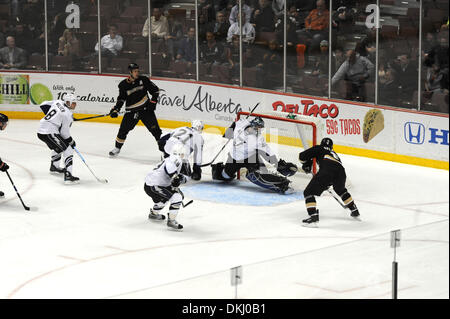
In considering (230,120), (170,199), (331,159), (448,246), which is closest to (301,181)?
(331,159)

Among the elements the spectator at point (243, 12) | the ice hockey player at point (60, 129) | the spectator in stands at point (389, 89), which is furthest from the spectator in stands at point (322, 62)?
the ice hockey player at point (60, 129)

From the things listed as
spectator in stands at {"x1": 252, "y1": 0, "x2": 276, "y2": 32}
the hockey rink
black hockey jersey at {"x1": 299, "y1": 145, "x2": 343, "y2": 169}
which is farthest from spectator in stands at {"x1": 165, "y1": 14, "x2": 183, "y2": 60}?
black hockey jersey at {"x1": 299, "y1": 145, "x2": 343, "y2": 169}

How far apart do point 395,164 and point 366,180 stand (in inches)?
38.5

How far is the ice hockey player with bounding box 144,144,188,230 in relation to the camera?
916cm

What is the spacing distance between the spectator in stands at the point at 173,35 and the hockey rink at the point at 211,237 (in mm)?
2273

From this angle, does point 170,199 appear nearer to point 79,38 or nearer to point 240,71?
point 240,71

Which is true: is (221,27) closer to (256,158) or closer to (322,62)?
(322,62)

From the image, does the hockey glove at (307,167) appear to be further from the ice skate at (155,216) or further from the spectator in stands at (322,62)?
the spectator in stands at (322,62)

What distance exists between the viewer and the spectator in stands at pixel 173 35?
50.1 ft

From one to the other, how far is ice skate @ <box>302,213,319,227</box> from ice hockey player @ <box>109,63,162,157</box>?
385 centimetres

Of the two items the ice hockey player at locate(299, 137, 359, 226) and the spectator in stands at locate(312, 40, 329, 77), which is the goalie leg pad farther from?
the spectator in stands at locate(312, 40, 329, 77)

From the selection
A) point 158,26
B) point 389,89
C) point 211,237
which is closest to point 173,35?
point 158,26

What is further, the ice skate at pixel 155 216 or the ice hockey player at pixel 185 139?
the ice hockey player at pixel 185 139

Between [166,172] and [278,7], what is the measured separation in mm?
5349
